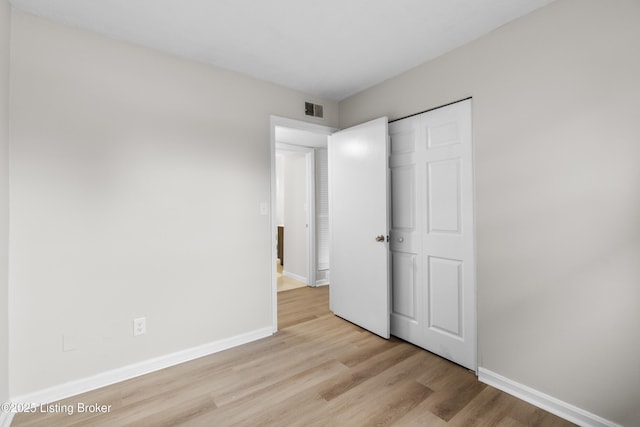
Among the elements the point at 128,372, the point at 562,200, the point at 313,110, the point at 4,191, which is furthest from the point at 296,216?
the point at 562,200

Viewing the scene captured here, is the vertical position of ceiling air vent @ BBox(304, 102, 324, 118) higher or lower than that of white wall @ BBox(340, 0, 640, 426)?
higher

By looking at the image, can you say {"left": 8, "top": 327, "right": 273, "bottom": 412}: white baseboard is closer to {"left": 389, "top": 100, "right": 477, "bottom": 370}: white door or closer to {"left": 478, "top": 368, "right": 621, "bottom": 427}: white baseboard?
{"left": 389, "top": 100, "right": 477, "bottom": 370}: white door

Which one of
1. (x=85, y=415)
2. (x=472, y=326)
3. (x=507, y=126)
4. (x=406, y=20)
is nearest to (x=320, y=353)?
(x=472, y=326)

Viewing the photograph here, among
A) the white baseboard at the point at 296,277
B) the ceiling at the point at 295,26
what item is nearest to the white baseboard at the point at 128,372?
the white baseboard at the point at 296,277

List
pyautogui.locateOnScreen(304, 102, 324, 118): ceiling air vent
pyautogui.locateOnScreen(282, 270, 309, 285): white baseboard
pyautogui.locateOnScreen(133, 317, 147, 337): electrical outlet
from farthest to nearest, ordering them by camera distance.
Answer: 1. pyautogui.locateOnScreen(282, 270, 309, 285): white baseboard
2. pyautogui.locateOnScreen(304, 102, 324, 118): ceiling air vent
3. pyautogui.locateOnScreen(133, 317, 147, 337): electrical outlet

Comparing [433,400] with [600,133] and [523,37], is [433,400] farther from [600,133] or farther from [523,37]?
[523,37]

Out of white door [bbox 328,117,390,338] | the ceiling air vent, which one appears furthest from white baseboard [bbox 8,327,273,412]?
the ceiling air vent

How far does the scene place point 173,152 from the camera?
2355 mm

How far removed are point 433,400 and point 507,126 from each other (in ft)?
6.11

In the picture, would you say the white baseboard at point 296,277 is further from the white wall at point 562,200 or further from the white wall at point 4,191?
the white wall at point 4,191

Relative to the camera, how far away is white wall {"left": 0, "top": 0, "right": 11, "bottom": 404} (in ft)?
5.46

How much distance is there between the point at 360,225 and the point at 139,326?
2063mm

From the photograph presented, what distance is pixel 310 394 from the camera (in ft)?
6.38

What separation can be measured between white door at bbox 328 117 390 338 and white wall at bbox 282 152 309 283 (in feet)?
4.92
